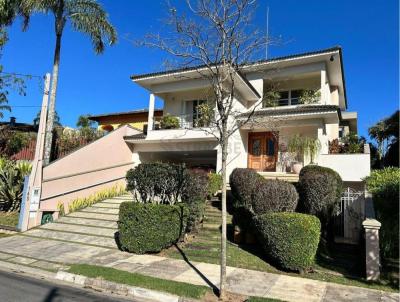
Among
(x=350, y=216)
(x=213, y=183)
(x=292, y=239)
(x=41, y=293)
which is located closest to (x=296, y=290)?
(x=292, y=239)

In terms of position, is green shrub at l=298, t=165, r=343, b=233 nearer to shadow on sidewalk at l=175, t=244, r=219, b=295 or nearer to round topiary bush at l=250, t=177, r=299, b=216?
round topiary bush at l=250, t=177, r=299, b=216

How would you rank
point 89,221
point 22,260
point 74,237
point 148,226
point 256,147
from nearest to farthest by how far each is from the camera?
point 22,260
point 148,226
point 74,237
point 89,221
point 256,147

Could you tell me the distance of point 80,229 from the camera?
42.5ft

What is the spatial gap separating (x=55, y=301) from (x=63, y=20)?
14.9 meters

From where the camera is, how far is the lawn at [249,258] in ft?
25.5

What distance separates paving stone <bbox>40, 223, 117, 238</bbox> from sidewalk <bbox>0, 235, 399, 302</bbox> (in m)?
1.11

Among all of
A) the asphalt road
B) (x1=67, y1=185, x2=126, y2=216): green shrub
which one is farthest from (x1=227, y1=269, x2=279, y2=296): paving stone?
(x1=67, y1=185, x2=126, y2=216): green shrub

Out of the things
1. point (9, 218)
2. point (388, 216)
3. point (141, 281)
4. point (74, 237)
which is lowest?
point (141, 281)

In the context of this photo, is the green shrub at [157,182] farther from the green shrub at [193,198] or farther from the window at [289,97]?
the window at [289,97]

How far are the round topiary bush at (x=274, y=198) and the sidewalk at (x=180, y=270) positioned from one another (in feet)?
5.71

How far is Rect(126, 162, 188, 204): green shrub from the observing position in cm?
1071

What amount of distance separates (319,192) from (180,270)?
465 centimetres

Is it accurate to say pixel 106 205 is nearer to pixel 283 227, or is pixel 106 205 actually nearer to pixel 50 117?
pixel 50 117

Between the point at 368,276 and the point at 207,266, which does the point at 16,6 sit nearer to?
the point at 207,266
